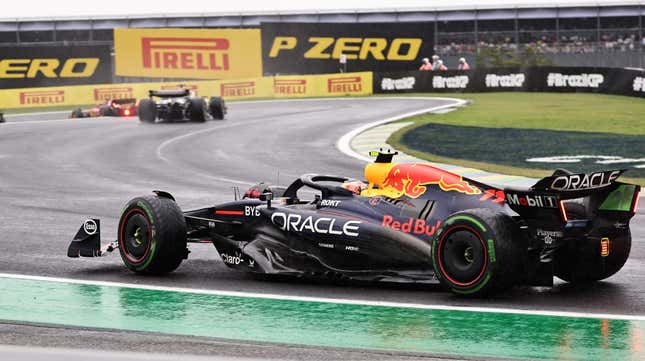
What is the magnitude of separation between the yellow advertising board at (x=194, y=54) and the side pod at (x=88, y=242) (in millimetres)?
48715

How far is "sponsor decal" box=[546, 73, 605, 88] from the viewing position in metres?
48.2

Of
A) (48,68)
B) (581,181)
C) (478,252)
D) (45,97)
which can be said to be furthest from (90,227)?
(48,68)

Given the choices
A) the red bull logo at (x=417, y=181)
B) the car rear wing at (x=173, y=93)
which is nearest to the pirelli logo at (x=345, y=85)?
the car rear wing at (x=173, y=93)

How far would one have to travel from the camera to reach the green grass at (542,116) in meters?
29.2

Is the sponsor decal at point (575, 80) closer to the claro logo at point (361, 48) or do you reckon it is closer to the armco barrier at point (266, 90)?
the armco barrier at point (266, 90)

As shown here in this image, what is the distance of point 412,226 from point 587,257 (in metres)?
1.53

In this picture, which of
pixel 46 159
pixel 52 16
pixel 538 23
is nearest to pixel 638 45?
pixel 538 23

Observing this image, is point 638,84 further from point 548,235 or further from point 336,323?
point 336,323

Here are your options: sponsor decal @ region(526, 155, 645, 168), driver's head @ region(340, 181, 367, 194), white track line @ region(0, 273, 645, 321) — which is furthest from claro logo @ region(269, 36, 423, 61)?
driver's head @ region(340, 181, 367, 194)

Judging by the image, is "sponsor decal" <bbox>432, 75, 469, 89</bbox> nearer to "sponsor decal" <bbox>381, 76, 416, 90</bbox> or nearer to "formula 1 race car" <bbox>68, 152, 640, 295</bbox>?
"sponsor decal" <bbox>381, 76, 416, 90</bbox>

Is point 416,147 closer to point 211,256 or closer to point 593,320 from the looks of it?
point 211,256

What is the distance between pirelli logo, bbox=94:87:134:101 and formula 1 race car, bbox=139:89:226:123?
1480cm

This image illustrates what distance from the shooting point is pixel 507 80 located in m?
52.7

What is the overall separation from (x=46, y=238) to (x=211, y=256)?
253 cm
